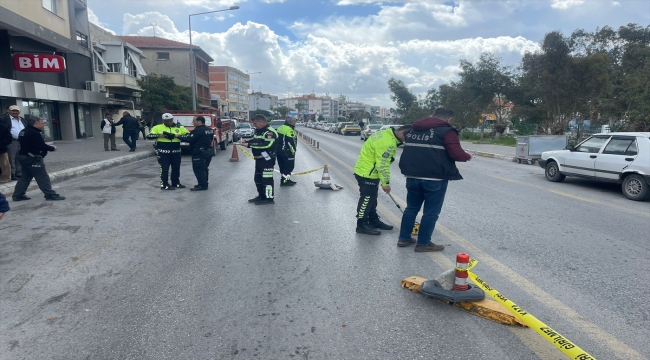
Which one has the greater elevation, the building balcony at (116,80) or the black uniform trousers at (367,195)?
the building balcony at (116,80)

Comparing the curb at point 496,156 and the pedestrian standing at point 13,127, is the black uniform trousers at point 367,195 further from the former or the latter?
the curb at point 496,156

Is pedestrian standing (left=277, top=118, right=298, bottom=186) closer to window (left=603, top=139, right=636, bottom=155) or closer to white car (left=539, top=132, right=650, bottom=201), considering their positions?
white car (left=539, top=132, right=650, bottom=201)

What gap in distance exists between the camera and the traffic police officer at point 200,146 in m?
9.89

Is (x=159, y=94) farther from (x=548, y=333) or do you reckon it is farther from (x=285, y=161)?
(x=548, y=333)

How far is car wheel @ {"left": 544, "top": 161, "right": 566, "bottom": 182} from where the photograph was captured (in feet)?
39.2

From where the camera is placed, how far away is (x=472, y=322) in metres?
3.61

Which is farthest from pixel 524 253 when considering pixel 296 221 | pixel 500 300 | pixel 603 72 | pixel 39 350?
pixel 603 72

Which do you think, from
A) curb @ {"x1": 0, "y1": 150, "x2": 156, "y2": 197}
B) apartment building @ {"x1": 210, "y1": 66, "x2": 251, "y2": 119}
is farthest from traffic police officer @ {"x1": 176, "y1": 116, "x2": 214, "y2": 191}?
apartment building @ {"x1": 210, "y1": 66, "x2": 251, "y2": 119}

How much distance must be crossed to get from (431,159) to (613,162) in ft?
24.7

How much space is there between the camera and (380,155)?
588 centimetres

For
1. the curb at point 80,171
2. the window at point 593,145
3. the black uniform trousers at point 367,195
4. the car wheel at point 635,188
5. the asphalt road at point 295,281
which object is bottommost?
the curb at point 80,171

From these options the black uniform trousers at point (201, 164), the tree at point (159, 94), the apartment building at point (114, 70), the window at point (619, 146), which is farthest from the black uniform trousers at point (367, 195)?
the tree at point (159, 94)

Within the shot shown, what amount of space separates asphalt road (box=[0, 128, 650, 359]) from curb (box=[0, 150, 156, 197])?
161 cm

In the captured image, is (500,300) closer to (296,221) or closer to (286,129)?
(296,221)
